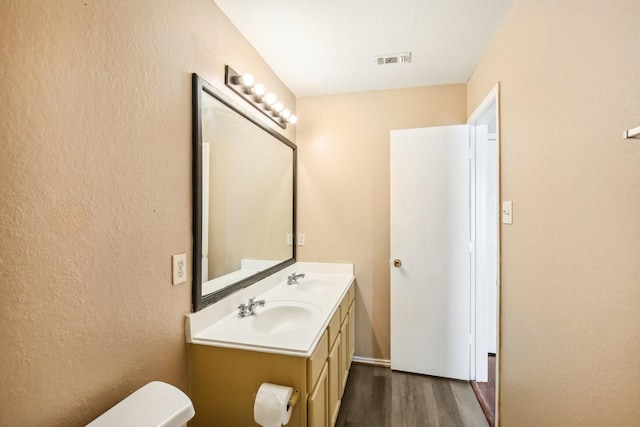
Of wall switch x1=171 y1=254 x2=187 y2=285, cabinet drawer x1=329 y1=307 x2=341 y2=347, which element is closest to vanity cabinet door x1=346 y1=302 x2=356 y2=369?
cabinet drawer x1=329 y1=307 x2=341 y2=347

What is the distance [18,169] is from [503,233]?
199 centimetres

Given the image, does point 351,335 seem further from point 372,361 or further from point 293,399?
point 293,399

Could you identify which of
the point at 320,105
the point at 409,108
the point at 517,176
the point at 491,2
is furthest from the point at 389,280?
the point at 491,2

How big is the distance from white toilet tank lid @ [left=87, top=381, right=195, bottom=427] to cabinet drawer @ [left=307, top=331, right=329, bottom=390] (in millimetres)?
470

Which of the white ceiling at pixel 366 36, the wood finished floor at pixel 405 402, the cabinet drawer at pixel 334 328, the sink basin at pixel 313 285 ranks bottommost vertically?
the wood finished floor at pixel 405 402

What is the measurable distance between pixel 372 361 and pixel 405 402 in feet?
1.65

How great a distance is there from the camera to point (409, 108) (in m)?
2.37

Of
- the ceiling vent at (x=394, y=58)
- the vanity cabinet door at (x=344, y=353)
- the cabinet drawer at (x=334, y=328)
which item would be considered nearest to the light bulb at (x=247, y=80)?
the ceiling vent at (x=394, y=58)

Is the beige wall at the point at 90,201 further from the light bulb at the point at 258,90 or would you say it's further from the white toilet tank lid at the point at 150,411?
the light bulb at the point at 258,90

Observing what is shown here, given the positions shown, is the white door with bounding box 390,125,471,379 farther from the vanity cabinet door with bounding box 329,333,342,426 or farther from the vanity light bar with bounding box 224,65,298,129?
the vanity light bar with bounding box 224,65,298,129

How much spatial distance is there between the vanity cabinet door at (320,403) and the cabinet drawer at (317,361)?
43 mm

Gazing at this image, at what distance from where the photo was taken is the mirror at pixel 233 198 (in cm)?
127

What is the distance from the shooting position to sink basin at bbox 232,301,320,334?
1.49 m

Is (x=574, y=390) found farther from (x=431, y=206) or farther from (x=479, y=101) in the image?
(x=479, y=101)
